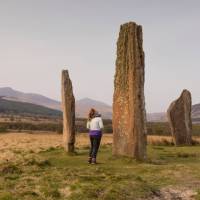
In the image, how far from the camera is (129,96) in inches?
797

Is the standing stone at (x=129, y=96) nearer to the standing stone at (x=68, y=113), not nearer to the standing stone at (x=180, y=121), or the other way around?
the standing stone at (x=68, y=113)

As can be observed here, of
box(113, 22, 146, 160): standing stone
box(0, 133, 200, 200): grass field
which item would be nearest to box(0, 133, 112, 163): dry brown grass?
box(0, 133, 200, 200): grass field

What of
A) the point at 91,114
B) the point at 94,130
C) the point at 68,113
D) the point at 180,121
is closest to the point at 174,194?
the point at 94,130

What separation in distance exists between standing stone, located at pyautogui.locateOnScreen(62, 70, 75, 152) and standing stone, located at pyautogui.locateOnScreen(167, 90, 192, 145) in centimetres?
974

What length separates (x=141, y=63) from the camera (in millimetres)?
20328

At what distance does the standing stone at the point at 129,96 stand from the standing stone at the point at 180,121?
1168 cm

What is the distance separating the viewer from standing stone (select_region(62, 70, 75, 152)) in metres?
23.9

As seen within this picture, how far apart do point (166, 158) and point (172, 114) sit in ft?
33.5

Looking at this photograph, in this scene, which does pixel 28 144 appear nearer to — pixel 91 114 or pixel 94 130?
pixel 91 114

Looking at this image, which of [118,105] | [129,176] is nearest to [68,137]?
[118,105]

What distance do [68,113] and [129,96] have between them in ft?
15.5

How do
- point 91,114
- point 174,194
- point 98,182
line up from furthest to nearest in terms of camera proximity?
point 91,114, point 98,182, point 174,194

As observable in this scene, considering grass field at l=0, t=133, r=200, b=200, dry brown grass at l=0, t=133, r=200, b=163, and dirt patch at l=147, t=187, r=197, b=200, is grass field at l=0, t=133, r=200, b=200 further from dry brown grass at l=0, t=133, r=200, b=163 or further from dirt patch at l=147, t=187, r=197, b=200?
dry brown grass at l=0, t=133, r=200, b=163

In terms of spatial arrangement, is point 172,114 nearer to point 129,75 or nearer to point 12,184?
point 129,75
